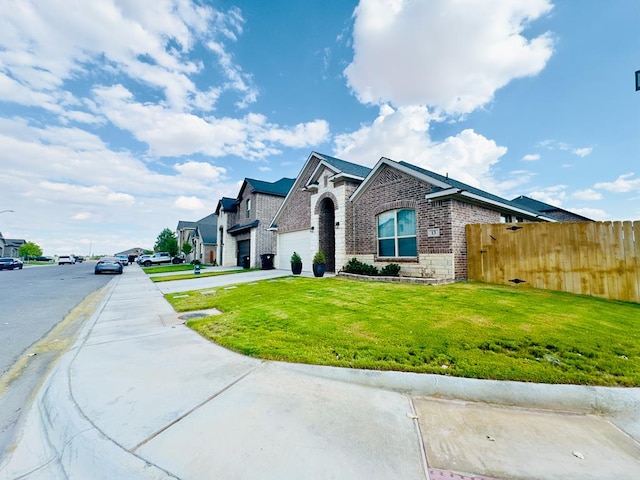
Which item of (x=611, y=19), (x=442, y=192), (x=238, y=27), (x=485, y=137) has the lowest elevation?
(x=442, y=192)

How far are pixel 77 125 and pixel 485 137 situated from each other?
21.3m

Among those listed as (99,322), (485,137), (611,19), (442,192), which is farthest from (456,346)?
(485,137)

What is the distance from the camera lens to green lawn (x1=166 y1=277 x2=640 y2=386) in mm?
3105

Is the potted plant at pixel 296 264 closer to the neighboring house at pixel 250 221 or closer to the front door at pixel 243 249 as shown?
the neighboring house at pixel 250 221

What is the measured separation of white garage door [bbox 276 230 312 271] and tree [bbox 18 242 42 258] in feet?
314

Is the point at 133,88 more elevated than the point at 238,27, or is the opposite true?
the point at 238,27

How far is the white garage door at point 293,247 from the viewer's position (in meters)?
16.0

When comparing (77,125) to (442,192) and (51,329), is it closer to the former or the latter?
(51,329)

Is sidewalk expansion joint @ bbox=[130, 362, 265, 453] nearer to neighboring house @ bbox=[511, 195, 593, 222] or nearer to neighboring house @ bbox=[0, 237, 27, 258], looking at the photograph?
neighboring house @ bbox=[511, 195, 593, 222]

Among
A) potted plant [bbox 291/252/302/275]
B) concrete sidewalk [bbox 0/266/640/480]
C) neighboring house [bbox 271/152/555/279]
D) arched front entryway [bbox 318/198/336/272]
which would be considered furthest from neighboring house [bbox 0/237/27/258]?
concrete sidewalk [bbox 0/266/640/480]

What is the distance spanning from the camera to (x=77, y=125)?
1313 centimetres

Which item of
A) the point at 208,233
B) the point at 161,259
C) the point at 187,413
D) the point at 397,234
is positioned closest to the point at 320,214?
the point at 397,234

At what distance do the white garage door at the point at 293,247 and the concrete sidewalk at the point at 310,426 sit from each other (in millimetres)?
12451

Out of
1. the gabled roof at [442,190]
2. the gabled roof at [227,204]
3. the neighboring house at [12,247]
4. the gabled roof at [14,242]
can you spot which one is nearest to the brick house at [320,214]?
the gabled roof at [442,190]
